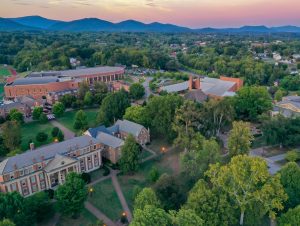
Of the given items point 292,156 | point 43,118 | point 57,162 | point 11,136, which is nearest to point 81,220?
point 57,162

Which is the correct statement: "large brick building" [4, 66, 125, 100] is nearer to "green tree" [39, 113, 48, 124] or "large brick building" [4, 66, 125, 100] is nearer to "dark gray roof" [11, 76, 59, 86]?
"dark gray roof" [11, 76, 59, 86]

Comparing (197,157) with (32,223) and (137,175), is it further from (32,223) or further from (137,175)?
(32,223)

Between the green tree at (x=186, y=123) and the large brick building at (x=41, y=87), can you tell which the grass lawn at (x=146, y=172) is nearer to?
the green tree at (x=186, y=123)

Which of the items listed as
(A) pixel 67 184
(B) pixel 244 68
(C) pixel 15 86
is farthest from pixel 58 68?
(A) pixel 67 184

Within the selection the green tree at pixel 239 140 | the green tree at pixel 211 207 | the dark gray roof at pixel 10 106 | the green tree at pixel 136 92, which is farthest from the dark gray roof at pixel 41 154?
the green tree at pixel 136 92

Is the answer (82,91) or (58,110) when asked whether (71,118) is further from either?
(82,91)
